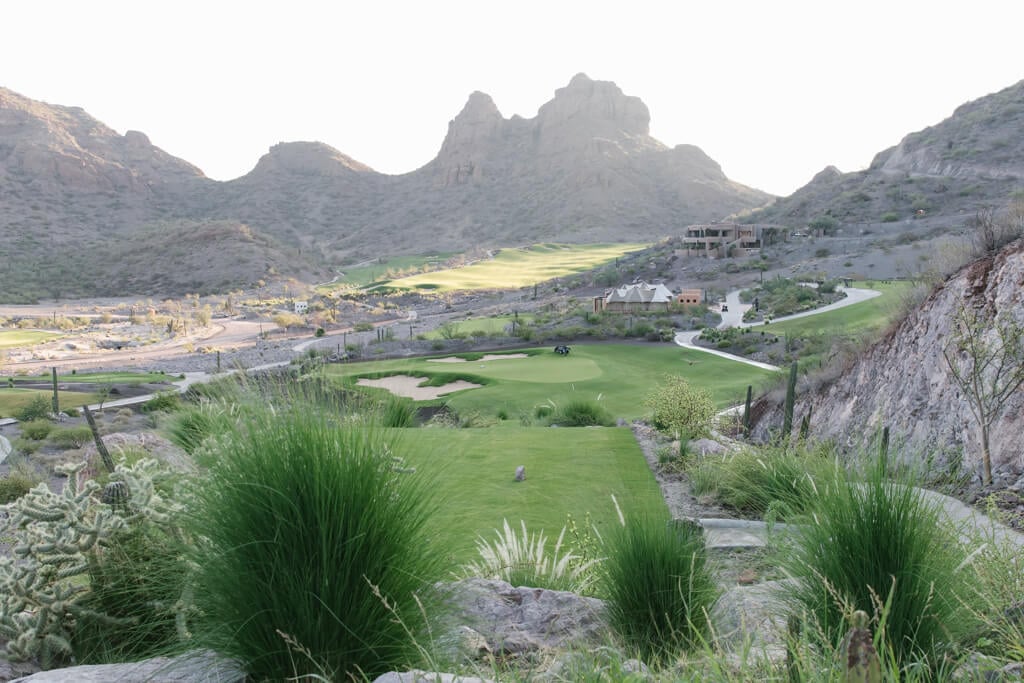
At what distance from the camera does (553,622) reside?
3332mm

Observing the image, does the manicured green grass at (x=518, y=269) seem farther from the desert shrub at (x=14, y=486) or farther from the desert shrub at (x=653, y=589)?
the desert shrub at (x=653, y=589)

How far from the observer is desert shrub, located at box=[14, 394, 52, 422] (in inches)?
801

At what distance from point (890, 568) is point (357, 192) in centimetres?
14824

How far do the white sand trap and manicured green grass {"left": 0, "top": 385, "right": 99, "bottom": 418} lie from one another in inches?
390

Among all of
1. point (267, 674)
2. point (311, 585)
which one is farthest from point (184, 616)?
point (311, 585)

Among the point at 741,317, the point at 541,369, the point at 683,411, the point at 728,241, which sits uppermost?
the point at 728,241

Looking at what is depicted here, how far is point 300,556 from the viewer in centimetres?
235

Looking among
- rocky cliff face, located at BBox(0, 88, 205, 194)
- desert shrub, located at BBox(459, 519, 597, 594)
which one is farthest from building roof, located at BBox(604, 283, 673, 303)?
rocky cliff face, located at BBox(0, 88, 205, 194)

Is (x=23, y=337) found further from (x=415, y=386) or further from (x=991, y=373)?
(x=991, y=373)

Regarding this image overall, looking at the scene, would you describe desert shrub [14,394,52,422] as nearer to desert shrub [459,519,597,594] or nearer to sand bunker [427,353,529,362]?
sand bunker [427,353,529,362]

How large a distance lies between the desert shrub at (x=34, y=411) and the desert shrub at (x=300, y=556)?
2187 centimetres

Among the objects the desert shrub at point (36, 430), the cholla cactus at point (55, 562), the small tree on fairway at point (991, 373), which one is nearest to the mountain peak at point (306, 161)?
the desert shrub at point (36, 430)

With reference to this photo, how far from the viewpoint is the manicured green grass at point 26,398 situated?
21750 mm

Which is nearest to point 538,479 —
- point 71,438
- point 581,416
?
point 581,416
